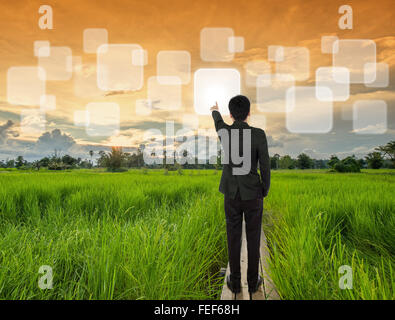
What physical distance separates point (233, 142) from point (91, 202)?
4.16 metres

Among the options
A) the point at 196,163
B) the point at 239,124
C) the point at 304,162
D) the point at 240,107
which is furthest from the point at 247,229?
the point at 304,162

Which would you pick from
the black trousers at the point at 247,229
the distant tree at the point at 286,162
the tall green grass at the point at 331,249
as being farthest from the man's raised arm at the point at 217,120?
Result: the distant tree at the point at 286,162

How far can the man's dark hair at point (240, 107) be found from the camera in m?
1.81

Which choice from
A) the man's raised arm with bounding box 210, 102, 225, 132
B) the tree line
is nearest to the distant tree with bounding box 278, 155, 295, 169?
the tree line

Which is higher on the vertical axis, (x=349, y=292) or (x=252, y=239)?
(x=252, y=239)

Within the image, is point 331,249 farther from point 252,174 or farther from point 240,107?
point 240,107

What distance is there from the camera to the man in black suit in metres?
1.73

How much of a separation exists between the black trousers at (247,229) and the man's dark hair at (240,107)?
2.19ft

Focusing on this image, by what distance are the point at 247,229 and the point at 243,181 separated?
0.43 metres

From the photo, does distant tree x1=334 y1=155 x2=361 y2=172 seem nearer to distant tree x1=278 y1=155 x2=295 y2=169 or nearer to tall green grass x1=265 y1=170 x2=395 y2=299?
tall green grass x1=265 y1=170 x2=395 y2=299
